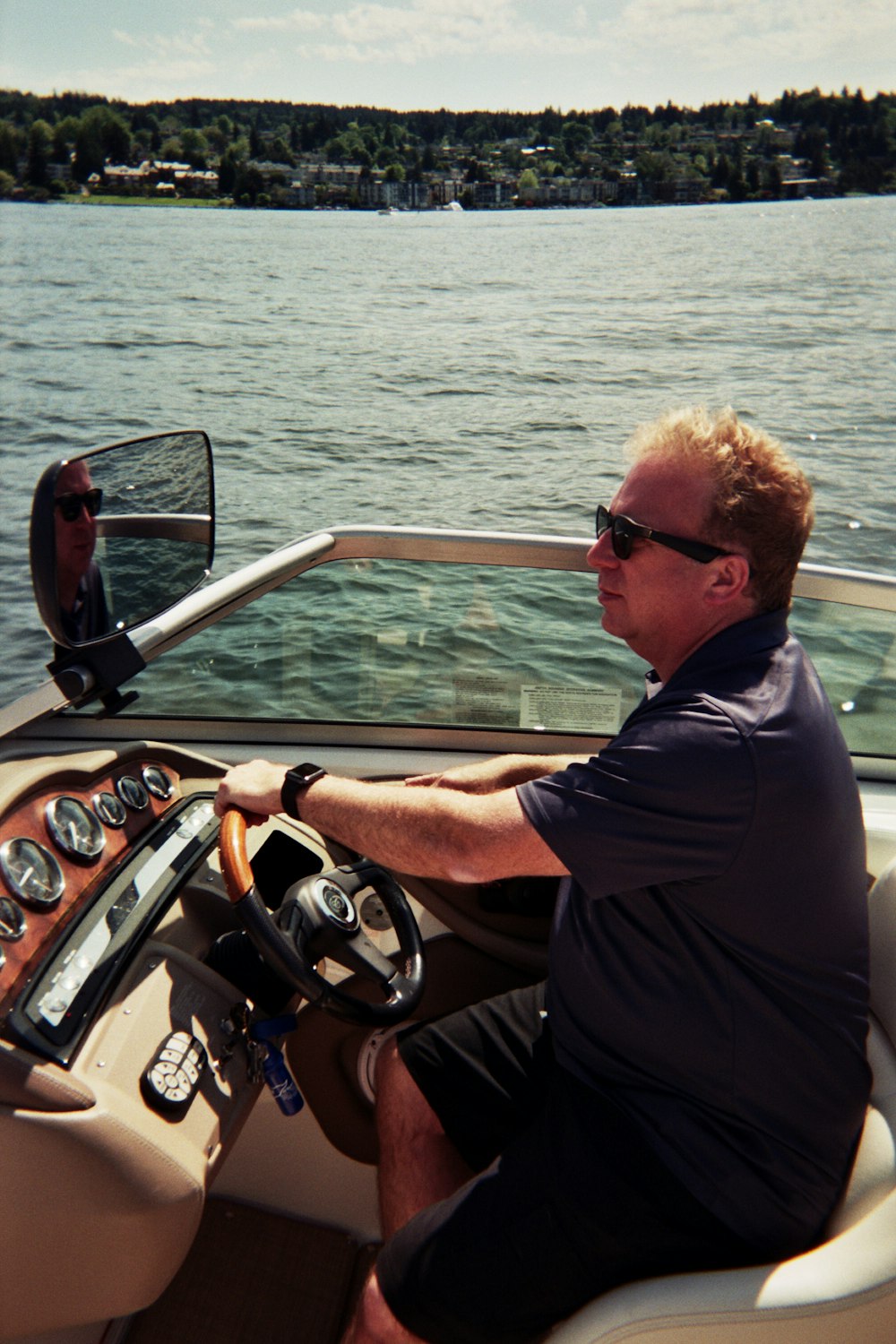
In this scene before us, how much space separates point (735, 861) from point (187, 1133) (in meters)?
0.71

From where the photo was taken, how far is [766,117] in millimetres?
42156

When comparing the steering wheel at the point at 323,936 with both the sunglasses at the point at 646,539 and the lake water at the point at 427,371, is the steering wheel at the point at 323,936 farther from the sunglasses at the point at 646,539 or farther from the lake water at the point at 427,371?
the lake water at the point at 427,371

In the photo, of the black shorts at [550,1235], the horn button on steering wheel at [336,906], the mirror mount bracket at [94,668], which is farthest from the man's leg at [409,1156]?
the mirror mount bracket at [94,668]

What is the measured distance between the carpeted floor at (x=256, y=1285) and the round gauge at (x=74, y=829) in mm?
776

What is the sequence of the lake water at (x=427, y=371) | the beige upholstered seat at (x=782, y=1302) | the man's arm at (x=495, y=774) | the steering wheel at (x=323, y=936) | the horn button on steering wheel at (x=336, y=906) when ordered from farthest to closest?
the lake water at (x=427, y=371) < the man's arm at (x=495, y=774) < the horn button on steering wheel at (x=336, y=906) < the steering wheel at (x=323, y=936) < the beige upholstered seat at (x=782, y=1302)

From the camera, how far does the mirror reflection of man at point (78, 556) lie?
4.86 feet

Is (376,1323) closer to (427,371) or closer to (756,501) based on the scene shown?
(756,501)

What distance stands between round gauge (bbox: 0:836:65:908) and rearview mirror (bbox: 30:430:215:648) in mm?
270

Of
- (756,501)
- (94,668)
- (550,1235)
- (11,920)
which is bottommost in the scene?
(550,1235)

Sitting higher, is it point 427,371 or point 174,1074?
point 427,371

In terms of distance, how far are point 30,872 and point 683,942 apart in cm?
81

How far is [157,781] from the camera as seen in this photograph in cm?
180

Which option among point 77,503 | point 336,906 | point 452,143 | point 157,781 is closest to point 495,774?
point 336,906

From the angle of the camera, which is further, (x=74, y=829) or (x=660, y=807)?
(x=74, y=829)
